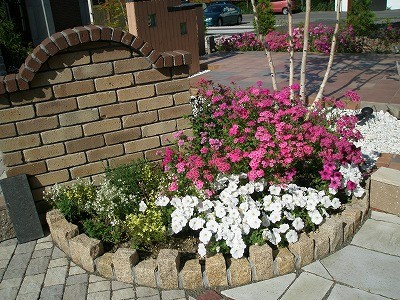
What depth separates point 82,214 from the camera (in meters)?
3.75

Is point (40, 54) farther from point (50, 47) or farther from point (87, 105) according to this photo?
point (87, 105)

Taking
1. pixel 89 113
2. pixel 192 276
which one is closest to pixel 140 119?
pixel 89 113

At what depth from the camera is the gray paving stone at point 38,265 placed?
3342mm

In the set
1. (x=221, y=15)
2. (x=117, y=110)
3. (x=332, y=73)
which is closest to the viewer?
(x=117, y=110)

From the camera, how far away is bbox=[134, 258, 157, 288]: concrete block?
303 cm

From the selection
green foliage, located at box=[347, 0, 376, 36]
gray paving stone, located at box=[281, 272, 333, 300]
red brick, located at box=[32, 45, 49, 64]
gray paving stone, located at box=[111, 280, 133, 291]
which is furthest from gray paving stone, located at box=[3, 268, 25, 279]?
green foliage, located at box=[347, 0, 376, 36]

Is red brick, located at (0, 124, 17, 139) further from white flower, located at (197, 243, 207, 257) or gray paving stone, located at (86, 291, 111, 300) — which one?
white flower, located at (197, 243, 207, 257)

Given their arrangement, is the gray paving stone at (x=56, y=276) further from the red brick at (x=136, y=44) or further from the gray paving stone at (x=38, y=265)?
the red brick at (x=136, y=44)

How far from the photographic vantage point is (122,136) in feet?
13.3

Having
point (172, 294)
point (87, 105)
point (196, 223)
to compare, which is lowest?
point (172, 294)

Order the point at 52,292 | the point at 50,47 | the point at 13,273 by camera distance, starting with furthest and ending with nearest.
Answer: the point at 50,47, the point at 13,273, the point at 52,292

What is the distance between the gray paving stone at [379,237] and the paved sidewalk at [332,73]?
3.16 metres

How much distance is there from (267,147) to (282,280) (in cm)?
107

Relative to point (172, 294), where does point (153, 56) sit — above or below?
above
